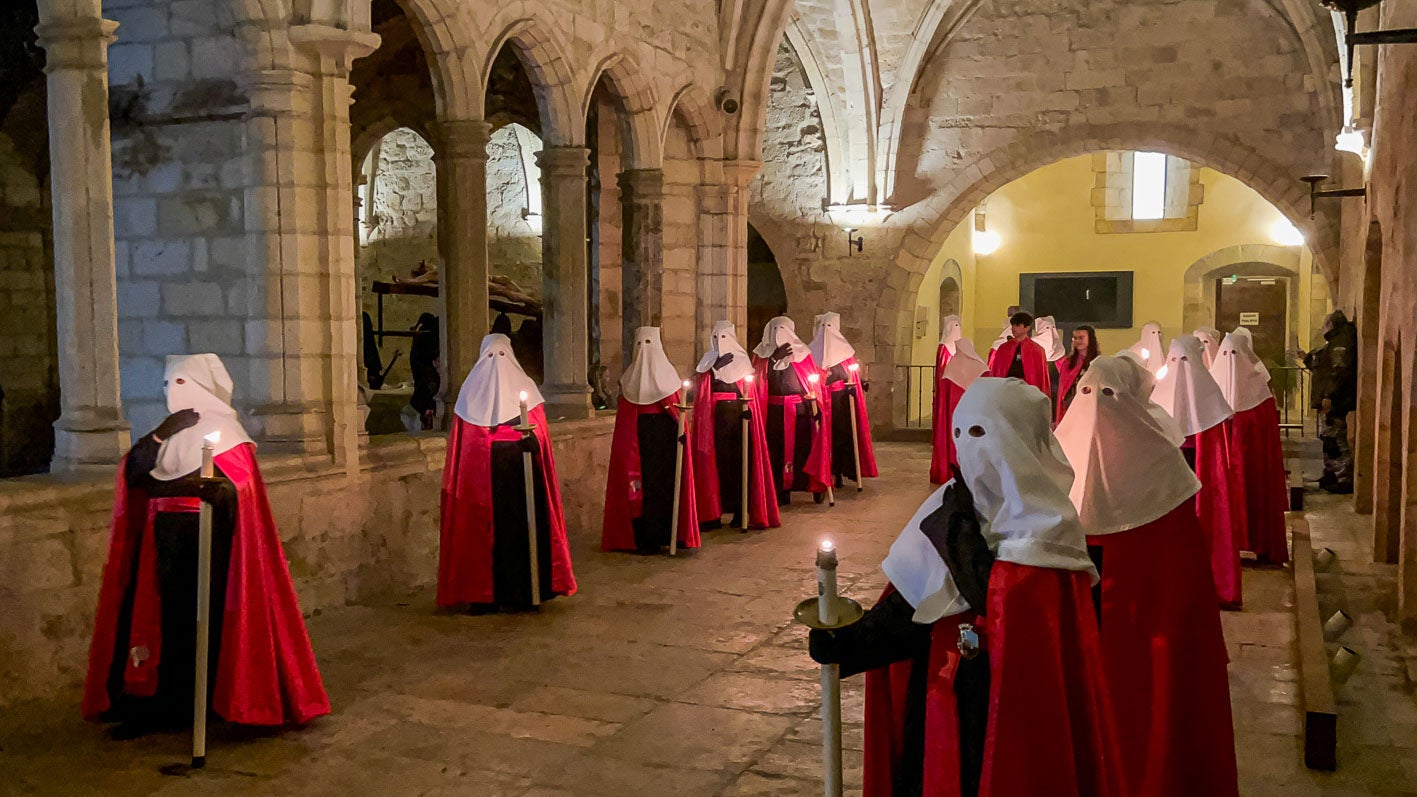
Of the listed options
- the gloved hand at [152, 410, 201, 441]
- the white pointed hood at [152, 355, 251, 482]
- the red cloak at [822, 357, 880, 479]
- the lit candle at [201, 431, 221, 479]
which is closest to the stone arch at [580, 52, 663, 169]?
the red cloak at [822, 357, 880, 479]

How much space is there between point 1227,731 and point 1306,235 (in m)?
10.5

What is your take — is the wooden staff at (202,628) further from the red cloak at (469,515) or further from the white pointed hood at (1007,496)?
the white pointed hood at (1007,496)

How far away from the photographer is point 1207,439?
5.94 metres

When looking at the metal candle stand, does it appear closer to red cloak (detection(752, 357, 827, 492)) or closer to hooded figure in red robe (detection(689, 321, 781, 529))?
hooded figure in red robe (detection(689, 321, 781, 529))

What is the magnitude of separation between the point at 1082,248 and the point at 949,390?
29.9ft

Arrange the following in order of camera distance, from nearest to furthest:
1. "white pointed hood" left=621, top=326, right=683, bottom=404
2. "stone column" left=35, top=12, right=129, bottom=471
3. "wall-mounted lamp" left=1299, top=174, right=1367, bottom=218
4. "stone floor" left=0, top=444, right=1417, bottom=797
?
"stone floor" left=0, top=444, right=1417, bottom=797
"stone column" left=35, top=12, right=129, bottom=471
"white pointed hood" left=621, top=326, right=683, bottom=404
"wall-mounted lamp" left=1299, top=174, right=1367, bottom=218

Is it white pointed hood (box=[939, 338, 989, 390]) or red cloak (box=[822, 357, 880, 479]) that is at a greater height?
white pointed hood (box=[939, 338, 989, 390])

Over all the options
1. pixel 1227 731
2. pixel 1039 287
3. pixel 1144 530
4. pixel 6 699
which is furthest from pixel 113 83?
pixel 1039 287

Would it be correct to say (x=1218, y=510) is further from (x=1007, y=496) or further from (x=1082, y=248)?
(x=1082, y=248)

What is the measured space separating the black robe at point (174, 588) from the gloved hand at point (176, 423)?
0.14 ft

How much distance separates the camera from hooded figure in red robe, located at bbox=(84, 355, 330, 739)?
3.91 meters

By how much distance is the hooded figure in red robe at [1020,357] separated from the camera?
9336 mm

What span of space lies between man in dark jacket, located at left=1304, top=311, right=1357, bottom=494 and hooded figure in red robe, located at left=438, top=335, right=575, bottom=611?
21.5 feet

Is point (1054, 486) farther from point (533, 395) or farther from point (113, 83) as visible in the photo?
point (113, 83)
